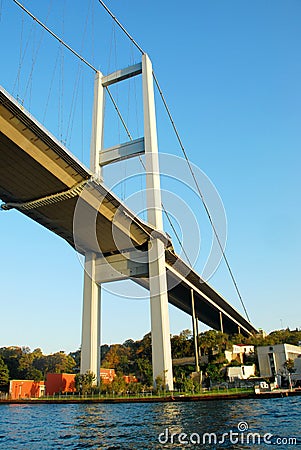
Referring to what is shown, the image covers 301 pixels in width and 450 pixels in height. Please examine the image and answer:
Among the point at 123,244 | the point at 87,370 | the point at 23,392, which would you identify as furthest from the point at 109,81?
the point at 23,392

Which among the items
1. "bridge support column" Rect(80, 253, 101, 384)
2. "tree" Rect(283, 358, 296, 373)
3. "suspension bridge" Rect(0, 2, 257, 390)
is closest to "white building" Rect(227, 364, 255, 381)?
"tree" Rect(283, 358, 296, 373)

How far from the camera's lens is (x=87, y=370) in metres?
30.0

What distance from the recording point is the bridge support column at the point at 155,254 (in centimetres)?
2743

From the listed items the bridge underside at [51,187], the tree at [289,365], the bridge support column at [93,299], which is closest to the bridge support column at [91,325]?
the bridge support column at [93,299]

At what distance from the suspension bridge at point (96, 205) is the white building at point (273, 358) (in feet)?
42.7

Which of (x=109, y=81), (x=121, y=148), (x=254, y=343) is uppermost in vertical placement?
(x=109, y=81)

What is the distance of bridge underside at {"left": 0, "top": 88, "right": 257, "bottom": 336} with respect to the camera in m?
19.6

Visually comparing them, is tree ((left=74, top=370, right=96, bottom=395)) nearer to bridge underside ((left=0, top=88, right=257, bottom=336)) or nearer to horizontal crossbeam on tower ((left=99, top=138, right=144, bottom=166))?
bridge underside ((left=0, top=88, right=257, bottom=336))

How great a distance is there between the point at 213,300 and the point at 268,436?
44168mm

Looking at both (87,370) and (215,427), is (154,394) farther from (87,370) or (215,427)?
(215,427)

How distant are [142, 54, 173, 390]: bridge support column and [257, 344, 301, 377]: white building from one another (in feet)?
56.4

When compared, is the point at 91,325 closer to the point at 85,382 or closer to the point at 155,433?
the point at 85,382

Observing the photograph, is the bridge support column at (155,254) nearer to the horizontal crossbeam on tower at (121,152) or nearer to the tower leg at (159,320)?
the tower leg at (159,320)

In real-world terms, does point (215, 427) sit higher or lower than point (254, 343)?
lower
